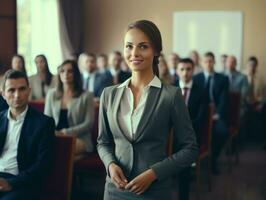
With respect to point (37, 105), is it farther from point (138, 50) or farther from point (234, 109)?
point (138, 50)

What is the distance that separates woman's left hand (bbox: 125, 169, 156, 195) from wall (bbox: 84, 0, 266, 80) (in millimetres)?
6578

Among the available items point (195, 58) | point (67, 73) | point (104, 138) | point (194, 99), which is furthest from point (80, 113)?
point (195, 58)

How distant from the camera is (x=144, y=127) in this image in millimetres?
1537

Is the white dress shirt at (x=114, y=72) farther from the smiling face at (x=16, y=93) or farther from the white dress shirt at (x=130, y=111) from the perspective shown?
the white dress shirt at (x=130, y=111)

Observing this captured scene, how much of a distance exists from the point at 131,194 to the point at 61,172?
116 cm

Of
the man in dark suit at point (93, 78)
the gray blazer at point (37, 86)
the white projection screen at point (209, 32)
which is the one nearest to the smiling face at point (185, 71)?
the gray blazer at point (37, 86)

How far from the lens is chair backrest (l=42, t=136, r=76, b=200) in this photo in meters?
2.64

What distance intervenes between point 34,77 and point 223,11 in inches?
187

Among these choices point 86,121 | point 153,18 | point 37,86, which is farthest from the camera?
point 153,18

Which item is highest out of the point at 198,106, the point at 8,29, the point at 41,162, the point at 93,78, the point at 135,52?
the point at 8,29

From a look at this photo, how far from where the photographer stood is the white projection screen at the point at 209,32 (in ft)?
25.8

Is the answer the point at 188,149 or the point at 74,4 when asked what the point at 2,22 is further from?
the point at 188,149

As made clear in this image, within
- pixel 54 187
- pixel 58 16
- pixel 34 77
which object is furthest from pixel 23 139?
pixel 58 16

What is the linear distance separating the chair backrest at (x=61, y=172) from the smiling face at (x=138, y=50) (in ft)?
4.00
